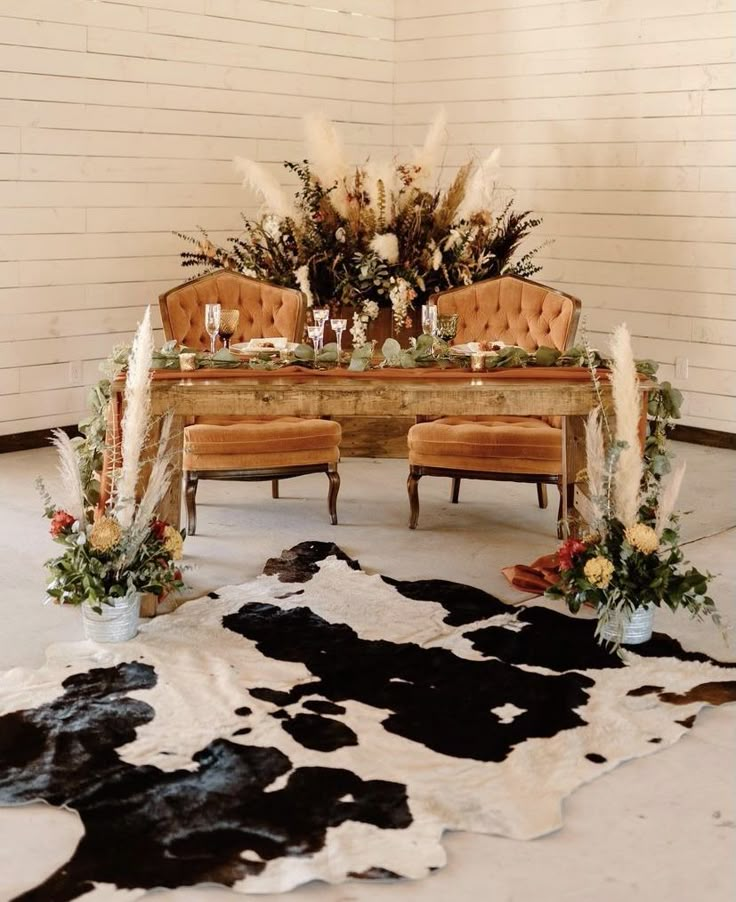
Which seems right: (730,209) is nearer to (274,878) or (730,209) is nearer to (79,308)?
(79,308)

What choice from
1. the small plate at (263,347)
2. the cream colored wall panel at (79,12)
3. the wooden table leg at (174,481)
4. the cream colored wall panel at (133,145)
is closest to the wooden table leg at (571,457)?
the small plate at (263,347)

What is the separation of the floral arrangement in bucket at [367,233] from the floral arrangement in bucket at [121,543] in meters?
2.84

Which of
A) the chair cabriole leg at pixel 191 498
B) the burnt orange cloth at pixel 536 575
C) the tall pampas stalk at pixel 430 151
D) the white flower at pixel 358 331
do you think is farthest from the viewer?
the tall pampas stalk at pixel 430 151

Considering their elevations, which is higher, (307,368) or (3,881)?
(307,368)

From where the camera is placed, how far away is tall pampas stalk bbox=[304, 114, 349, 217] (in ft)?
22.5

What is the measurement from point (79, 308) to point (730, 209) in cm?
372

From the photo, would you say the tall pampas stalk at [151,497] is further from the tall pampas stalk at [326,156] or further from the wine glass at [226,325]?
the tall pampas stalk at [326,156]

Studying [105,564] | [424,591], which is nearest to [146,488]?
[105,564]

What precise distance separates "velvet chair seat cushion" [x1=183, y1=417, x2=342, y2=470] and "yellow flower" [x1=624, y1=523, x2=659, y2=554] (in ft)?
5.86

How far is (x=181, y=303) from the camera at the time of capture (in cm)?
594

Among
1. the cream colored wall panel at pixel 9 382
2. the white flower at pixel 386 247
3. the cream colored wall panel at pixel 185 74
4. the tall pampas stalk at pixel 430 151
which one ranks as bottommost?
the cream colored wall panel at pixel 9 382

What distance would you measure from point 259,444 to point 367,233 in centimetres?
200

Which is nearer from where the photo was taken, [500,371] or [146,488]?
[146,488]

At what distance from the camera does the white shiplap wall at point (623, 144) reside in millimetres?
6969
